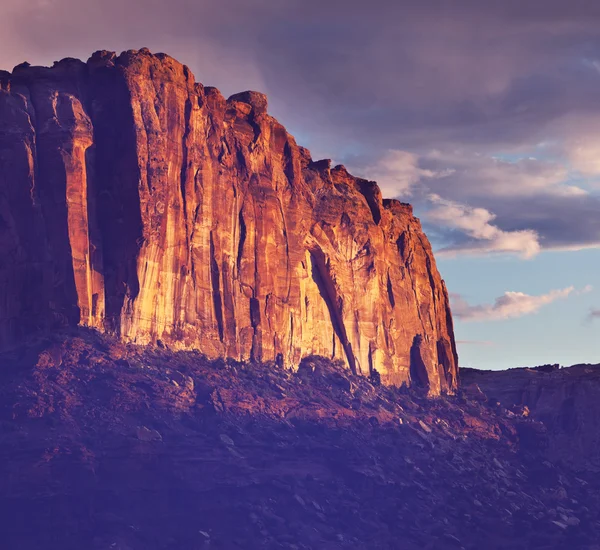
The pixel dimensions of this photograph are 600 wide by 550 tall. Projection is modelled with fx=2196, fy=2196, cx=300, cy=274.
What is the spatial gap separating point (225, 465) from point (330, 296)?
29515 millimetres

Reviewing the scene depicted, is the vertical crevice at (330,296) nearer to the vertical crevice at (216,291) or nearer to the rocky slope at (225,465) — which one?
the rocky slope at (225,465)

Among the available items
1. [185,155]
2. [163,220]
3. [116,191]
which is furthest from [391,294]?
[116,191]

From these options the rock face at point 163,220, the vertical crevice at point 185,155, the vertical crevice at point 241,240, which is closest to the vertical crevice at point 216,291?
the rock face at point 163,220

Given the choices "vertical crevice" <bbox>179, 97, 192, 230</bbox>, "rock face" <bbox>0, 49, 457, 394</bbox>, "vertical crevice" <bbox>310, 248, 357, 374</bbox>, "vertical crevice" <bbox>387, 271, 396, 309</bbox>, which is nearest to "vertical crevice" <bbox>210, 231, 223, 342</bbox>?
"rock face" <bbox>0, 49, 457, 394</bbox>

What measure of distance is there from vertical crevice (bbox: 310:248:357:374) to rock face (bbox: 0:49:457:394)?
4.6 inches

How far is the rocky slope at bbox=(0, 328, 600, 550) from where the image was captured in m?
147

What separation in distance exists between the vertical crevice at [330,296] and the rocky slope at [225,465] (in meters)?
2.52

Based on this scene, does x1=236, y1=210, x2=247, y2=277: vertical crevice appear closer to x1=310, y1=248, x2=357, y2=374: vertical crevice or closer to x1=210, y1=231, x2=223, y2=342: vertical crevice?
x1=210, y1=231, x2=223, y2=342: vertical crevice

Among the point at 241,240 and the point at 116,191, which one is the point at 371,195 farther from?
the point at 116,191

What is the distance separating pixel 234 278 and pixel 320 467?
55.3ft

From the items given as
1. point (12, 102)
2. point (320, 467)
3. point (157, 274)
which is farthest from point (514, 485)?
point (12, 102)

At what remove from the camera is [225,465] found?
506 feet

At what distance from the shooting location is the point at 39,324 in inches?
6127

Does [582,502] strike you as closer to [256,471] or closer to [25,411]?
[256,471]
